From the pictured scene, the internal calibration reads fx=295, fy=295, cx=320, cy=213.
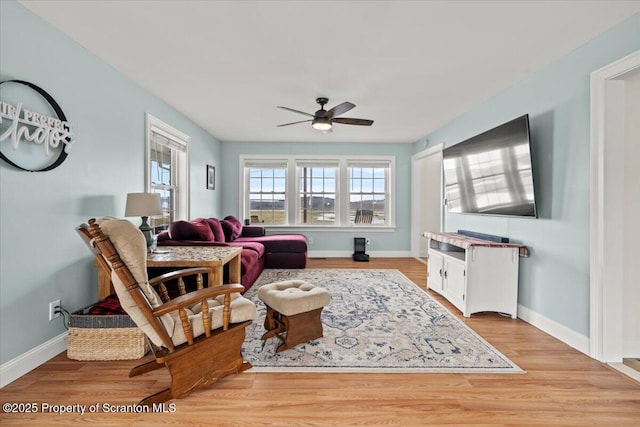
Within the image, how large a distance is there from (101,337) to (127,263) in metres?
1.07

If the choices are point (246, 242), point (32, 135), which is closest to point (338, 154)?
point (246, 242)

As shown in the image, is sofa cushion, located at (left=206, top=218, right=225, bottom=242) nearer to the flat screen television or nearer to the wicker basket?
the wicker basket

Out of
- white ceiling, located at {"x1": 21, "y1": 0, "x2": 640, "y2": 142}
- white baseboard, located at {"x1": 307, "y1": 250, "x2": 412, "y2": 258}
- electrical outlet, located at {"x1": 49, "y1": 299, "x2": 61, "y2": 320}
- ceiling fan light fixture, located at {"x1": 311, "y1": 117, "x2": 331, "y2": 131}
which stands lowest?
white baseboard, located at {"x1": 307, "y1": 250, "x2": 412, "y2": 258}

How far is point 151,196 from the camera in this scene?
2904mm

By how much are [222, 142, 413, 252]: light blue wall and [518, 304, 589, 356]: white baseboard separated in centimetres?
346

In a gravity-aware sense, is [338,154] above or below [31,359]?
above

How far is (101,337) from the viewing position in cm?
216

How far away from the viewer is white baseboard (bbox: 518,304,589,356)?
7.79 ft

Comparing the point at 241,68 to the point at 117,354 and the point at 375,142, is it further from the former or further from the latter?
the point at 375,142

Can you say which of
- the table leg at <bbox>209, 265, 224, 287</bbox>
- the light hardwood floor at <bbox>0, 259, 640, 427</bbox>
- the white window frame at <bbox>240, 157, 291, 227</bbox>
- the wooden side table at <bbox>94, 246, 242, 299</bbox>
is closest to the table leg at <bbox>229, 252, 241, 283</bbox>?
the wooden side table at <bbox>94, 246, 242, 299</bbox>

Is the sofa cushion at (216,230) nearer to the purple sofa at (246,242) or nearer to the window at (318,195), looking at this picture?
the purple sofa at (246,242)

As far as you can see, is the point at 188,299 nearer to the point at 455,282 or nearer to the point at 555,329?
the point at 455,282

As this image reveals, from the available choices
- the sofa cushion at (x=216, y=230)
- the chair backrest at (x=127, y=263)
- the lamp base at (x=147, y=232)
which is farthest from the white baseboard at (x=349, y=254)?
the chair backrest at (x=127, y=263)

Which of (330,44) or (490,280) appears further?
(490,280)
